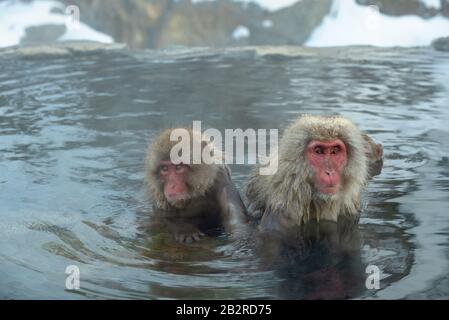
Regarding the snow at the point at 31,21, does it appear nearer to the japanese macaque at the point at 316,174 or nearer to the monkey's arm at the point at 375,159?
the monkey's arm at the point at 375,159

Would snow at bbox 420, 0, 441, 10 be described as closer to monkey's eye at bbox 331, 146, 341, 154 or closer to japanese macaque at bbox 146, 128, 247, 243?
japanese macaque at bbox 146, 128, 247, 243

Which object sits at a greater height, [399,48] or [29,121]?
[399,48]

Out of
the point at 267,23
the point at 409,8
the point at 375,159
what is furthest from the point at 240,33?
the point at 375,159

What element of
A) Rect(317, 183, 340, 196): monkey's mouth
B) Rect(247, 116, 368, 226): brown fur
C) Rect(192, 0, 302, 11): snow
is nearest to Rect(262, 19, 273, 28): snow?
Rect(192, 0, 302, 11): snow

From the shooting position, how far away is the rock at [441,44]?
12.6 metres

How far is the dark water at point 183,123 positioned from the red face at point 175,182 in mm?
293

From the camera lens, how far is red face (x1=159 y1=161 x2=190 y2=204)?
5.00m

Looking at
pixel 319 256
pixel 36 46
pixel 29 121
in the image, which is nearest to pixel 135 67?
pixel 36 46

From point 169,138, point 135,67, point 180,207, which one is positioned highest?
point 135,67

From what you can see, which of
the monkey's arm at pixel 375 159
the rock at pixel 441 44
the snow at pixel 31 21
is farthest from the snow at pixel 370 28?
the monkey's arm at pixel 375 159

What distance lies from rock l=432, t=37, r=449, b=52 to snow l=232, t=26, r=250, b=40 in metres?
3.47

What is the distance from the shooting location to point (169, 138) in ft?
16.8
